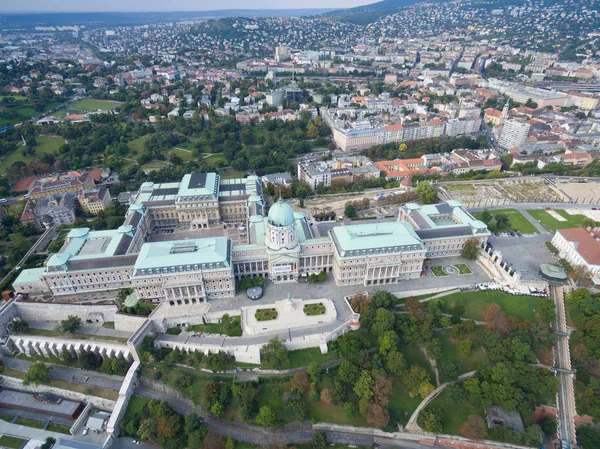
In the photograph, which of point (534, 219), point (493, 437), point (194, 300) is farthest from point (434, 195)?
point (194, 300)

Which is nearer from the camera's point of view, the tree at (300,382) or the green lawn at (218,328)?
the tree at (300,382)

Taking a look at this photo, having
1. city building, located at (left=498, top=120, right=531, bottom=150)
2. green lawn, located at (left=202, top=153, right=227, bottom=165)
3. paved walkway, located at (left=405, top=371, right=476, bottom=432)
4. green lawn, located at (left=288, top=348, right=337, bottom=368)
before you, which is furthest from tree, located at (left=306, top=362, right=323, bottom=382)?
city building, located at (left=498, top=120, right=531, bottom=150)

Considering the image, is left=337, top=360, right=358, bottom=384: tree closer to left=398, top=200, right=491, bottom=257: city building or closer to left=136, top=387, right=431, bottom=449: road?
left=136, top=387, right=431, bottom=449: road

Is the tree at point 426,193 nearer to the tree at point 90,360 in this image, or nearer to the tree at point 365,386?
the tree at point 365,386

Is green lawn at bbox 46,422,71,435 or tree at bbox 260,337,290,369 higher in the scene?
tree at bbox 260,337,290,369

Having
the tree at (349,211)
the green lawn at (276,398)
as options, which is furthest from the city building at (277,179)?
the green lawn at (276,398)
